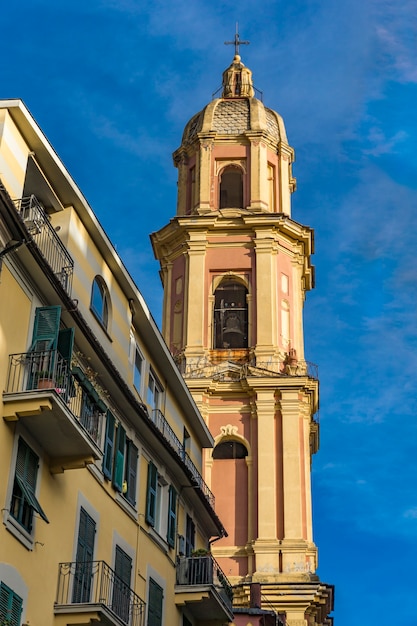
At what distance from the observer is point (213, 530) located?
117ft

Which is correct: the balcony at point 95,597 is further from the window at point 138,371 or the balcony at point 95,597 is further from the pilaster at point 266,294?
the pilaster at point 266,294

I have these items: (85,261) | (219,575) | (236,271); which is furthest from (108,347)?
(236,271)

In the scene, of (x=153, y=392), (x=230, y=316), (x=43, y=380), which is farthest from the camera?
(x=230, y=316)

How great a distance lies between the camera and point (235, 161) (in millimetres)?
59812

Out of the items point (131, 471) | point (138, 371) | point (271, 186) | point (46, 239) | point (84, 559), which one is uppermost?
point (271, 186)

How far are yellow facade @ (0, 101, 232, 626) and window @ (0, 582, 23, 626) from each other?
0.02 metres

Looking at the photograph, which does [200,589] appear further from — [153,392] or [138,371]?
[138,371]

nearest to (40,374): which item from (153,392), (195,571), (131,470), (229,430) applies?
(131,470)

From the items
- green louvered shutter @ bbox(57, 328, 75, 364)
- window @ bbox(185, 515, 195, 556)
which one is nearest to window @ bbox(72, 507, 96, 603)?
green louvered shutter @ bbox(57, 328, 75, 364)

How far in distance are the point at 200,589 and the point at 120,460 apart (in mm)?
5453

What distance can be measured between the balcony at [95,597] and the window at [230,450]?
24.6 meters

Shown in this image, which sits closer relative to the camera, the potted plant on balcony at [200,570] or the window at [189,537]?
the potted plant on balcony at [200,570]

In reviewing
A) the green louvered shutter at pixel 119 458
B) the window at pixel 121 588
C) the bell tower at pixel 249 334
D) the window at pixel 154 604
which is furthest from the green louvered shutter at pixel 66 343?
the bell tower at pixel 249 334

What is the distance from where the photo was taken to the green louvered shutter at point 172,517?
29913 mm
